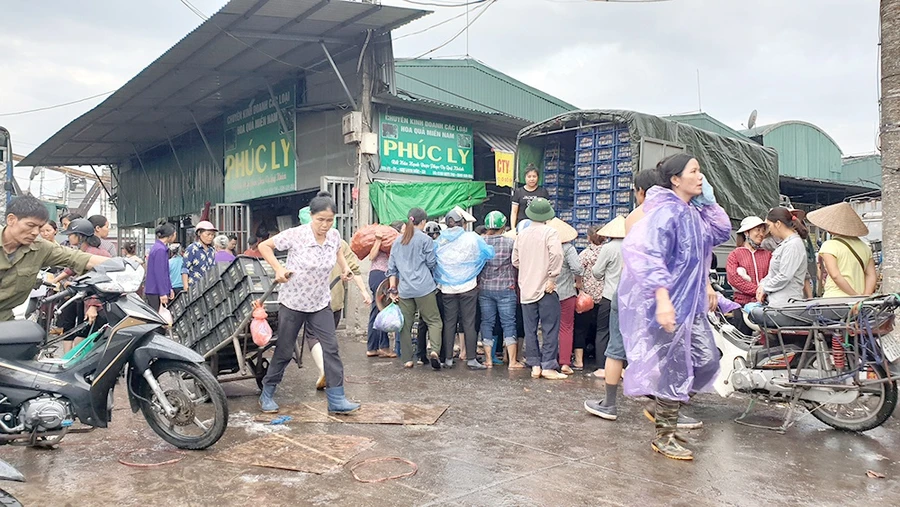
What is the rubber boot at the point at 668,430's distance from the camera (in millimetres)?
4109

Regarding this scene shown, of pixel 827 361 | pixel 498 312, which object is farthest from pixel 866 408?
pixel 498 312

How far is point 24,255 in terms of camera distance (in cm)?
419

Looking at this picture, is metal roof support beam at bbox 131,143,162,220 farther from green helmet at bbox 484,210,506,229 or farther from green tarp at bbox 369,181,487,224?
green helmet at bbox 484,210,506,229

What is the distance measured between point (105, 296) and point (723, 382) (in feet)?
14.9

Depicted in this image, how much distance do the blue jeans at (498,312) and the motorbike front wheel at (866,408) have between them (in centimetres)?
328

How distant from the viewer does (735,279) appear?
7203 millimetres

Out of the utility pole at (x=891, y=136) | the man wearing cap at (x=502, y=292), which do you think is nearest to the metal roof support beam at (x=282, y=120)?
the man wearing cap at (x=502, y=292)

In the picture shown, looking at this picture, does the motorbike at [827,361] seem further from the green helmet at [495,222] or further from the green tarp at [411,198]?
the green tarp at [411,198]

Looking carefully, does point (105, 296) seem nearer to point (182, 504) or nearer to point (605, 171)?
point (182, 504)

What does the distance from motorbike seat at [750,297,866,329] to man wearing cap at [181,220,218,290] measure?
6.02 m

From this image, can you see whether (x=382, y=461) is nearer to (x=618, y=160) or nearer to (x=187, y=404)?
(x=187, y=404)

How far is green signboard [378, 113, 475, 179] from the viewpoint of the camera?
12031mm

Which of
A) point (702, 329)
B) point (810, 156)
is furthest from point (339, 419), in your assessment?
point (810, 156)

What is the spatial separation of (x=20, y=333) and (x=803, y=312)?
5143 mm
